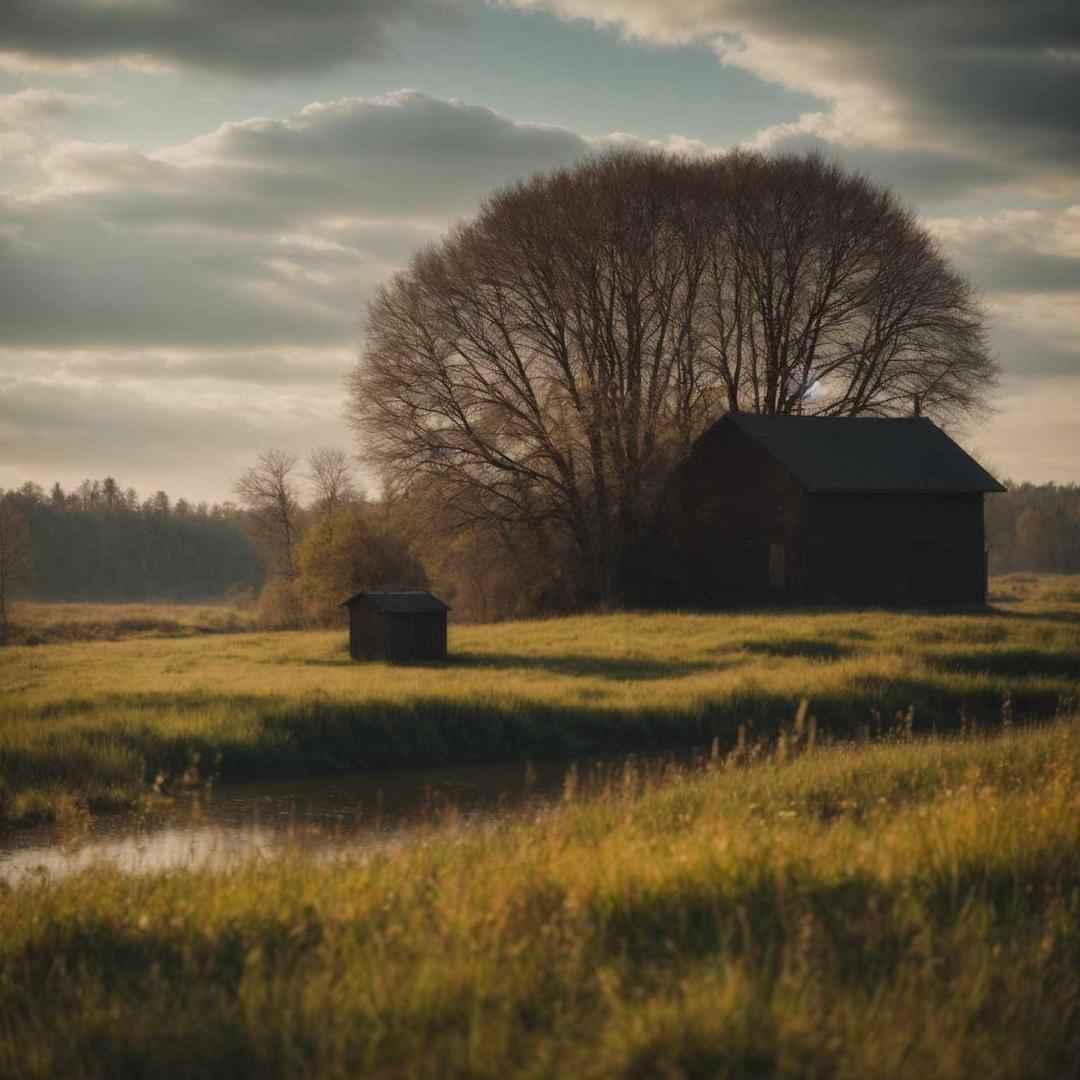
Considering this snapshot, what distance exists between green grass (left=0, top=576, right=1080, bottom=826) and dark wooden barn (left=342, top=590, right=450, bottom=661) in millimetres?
764

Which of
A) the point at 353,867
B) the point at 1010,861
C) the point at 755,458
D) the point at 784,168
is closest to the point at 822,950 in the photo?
the point at 1010,861

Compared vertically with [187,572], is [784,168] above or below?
above

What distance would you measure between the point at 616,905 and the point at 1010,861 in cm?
241

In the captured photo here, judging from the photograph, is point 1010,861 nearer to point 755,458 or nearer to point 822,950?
point 822,950

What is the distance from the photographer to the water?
37.8 ft

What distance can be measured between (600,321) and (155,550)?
401 feet

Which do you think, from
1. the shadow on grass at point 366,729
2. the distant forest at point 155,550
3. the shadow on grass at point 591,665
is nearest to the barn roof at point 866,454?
the shadow on grass at point 591,665

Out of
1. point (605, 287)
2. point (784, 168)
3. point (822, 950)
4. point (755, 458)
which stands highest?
point (784, 168)

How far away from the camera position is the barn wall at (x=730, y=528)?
129 ft

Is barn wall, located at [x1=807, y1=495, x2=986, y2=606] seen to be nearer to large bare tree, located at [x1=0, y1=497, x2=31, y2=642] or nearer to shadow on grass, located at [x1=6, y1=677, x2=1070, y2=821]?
shadow on grass, located at [x1=6, y1=677, x2=1070, y2=821]

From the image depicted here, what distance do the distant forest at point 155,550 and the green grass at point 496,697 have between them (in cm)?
10049

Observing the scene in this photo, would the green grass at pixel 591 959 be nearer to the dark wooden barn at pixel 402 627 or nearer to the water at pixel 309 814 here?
the water at pixel 309 814

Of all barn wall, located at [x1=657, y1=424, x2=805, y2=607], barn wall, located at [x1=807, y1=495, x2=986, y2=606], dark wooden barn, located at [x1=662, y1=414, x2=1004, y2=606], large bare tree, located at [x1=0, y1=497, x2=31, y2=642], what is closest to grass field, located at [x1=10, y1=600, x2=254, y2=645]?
large bare tree, located at [x1=0, y1=497, x2=31, y2=642]

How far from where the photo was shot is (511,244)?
4012 centimetres
